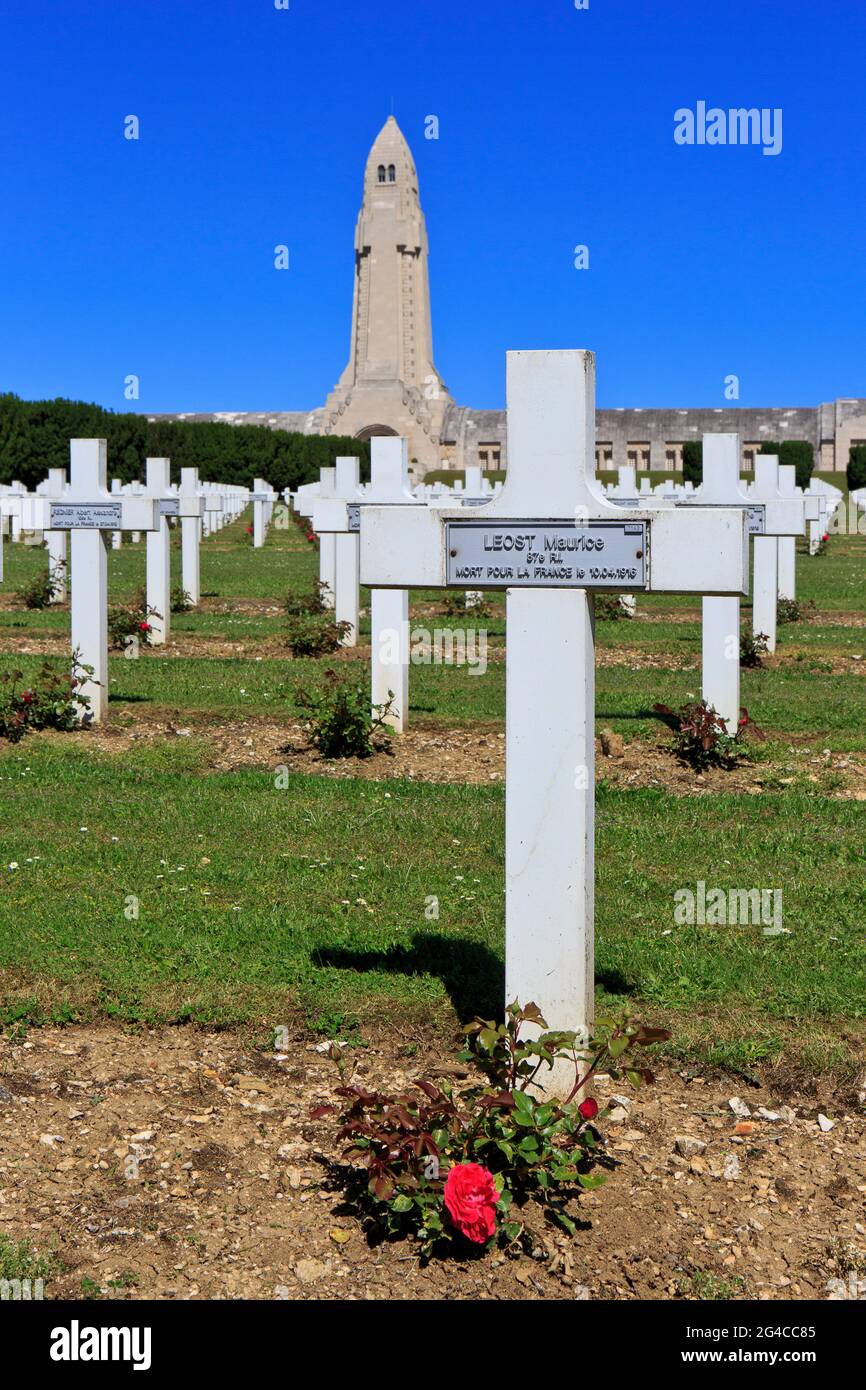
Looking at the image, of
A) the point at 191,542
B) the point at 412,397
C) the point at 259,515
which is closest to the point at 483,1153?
the point at 191,542

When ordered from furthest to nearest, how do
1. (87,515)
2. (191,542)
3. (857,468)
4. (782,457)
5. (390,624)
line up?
1. (857,468)
2. (782,457)
3. (191,542)
4. (87,515)
5. (390,624)

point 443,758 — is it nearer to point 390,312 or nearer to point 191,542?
point 191,542

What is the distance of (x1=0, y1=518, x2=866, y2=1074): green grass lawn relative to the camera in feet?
15.2

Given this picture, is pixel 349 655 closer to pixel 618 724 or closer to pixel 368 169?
pixel 618 724

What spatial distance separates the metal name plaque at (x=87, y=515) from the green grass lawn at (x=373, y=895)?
1294 millimetres

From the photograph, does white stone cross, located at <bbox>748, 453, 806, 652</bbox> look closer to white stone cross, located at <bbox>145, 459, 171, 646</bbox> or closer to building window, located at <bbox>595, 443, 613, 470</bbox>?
white stone cross, located at <bbox>145, 459, 171, 646</bbox>

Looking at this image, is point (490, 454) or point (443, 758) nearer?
point (443, 758)

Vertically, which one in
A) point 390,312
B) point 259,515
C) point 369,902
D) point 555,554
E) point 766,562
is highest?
point 390,312

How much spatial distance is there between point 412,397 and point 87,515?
6230 cm

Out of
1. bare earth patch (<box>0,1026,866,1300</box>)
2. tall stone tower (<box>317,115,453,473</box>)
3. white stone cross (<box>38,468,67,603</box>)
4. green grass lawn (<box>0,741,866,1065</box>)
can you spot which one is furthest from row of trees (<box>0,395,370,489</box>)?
bare earth patch (<box>0,1026,866,1300</box>)

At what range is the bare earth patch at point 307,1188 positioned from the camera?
3234mm

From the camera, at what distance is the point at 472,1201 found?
3172 millimetres

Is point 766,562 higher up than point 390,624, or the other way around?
point 766,562

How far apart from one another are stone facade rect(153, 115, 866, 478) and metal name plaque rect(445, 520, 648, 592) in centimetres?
6401
